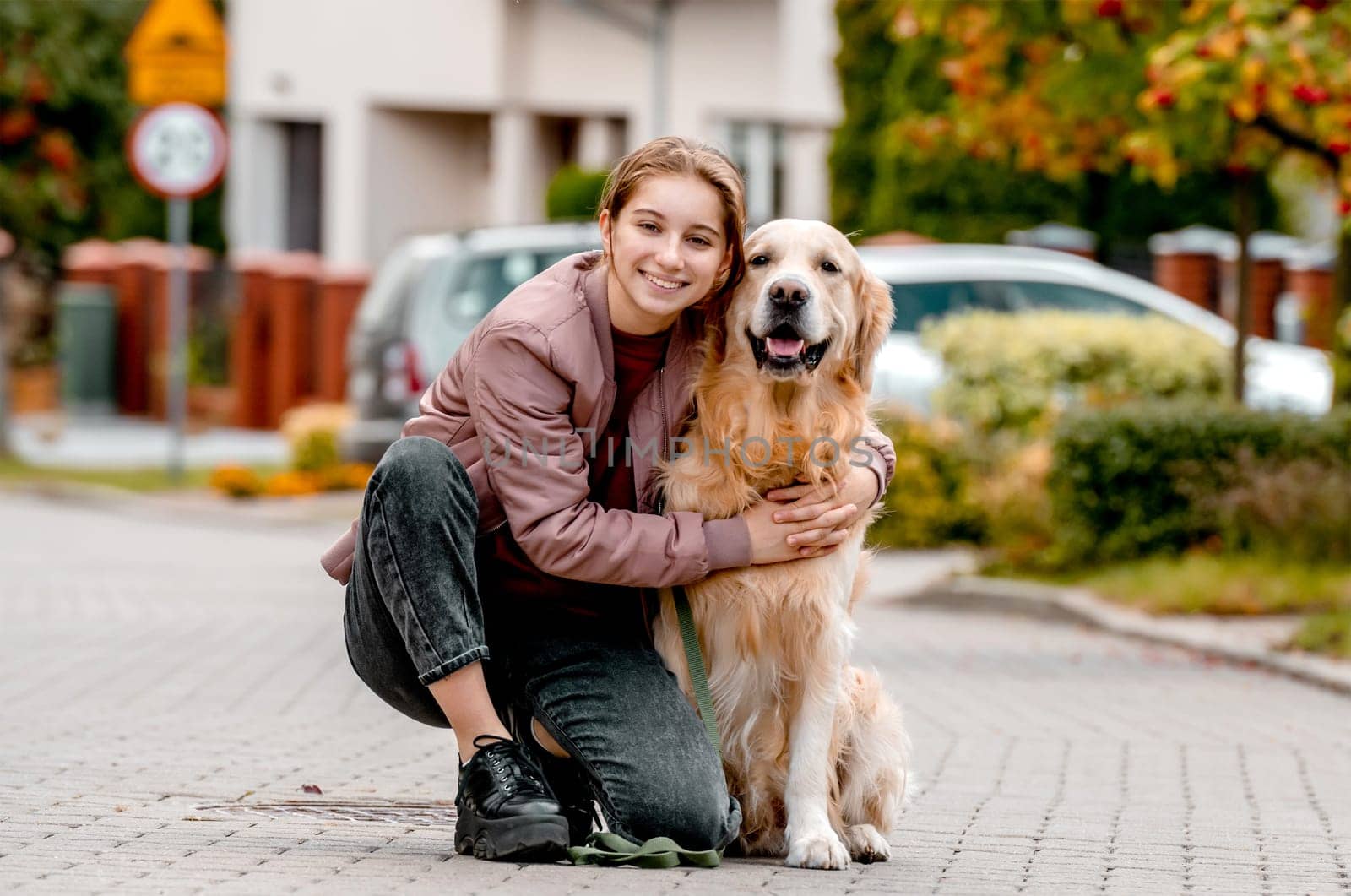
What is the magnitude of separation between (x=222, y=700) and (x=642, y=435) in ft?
11.5

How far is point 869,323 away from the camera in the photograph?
5.16 m

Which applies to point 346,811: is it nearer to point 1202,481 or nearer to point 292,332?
point 1202,481

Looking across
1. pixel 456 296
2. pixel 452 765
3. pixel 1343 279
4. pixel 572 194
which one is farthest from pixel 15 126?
pixel 452 765

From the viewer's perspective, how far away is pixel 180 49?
19.2 m

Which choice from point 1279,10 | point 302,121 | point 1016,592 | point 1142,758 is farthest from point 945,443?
point 302,121

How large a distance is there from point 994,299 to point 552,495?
11.3 meters

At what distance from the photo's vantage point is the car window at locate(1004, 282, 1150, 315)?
15594mm

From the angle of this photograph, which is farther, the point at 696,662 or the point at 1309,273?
the point at 1309,273

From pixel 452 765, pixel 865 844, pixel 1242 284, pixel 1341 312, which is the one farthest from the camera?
pixel 1242 284

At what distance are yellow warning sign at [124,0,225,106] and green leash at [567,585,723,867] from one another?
15.1 meters

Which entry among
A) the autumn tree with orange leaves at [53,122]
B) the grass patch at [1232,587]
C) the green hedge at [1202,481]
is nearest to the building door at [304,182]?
the autumn tree with orange leaves at [53,122]

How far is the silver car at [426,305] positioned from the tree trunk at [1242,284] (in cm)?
426

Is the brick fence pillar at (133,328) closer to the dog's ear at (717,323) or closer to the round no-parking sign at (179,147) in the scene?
the round no-parking sign at (179,147)

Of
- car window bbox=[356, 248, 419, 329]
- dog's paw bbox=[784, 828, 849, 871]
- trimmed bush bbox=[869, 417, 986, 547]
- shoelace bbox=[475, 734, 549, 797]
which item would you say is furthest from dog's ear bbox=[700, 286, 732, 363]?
car window bbox=[356, 248, 419, 329]
